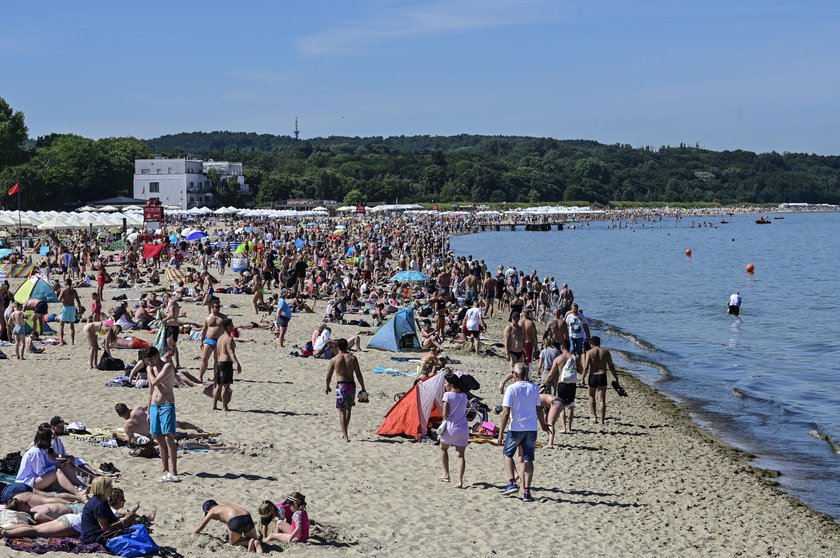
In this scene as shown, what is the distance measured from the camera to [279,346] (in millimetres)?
18594

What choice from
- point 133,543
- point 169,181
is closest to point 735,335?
point 133,543

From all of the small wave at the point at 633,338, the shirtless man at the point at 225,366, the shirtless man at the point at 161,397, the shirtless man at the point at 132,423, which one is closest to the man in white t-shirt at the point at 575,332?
the shirtless man at the point at 225,366

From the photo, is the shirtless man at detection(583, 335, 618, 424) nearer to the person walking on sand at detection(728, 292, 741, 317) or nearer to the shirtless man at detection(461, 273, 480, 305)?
the shirtless man at detection(461, 273, 480, 305)

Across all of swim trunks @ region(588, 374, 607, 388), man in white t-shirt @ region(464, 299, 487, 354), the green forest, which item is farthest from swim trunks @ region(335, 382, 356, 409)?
the green forest

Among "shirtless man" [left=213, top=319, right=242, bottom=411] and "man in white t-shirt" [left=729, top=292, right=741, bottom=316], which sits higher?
"shirtless man" [left=213, top=319, right=242, bottom=411]

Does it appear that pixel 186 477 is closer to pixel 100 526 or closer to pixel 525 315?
pixel 100 526

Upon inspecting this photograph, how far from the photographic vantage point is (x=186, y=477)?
9.38 meters

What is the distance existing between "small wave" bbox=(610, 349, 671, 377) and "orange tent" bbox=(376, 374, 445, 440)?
9.58 meters

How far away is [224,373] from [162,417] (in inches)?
132

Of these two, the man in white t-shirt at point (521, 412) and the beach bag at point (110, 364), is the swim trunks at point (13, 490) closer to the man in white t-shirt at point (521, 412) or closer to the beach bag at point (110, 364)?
the man in white t-shirt at point (521, 412)

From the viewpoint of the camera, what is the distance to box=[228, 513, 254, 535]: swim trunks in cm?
761

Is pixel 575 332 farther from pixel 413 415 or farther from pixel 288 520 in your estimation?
pixel 288 520

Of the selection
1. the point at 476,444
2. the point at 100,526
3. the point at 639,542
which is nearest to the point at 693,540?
the point at 639,542

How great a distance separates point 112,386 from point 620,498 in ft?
24.5
